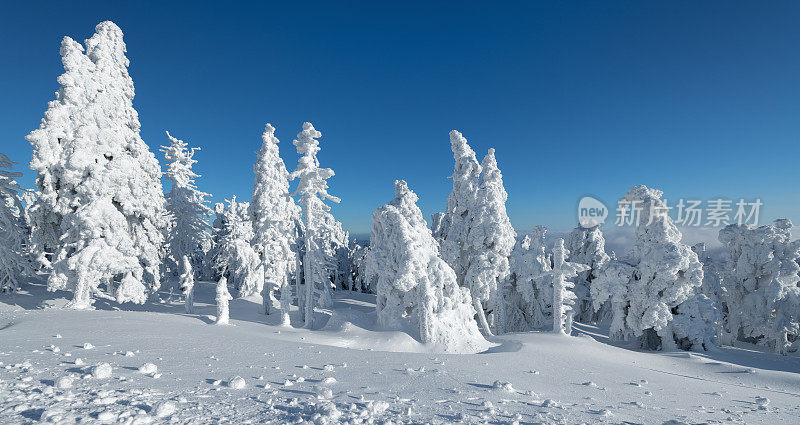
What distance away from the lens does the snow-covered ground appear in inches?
183

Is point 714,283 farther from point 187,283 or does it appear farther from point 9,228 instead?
point 9,228

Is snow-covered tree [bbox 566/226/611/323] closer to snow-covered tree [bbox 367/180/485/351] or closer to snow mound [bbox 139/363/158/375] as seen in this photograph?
snow-covered tree [bbox 367/180/485/351]

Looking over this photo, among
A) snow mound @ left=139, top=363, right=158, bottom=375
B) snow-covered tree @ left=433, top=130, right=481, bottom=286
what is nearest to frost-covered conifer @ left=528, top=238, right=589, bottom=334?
snow-covered tree @ left=433, top=130, right=481, bottom=286

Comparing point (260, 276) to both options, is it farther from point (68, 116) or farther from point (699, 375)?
point (699, 375)

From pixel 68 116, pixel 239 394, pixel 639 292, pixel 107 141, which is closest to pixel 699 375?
pixel 639 292

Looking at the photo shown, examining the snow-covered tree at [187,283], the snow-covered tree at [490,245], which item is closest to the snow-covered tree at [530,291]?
the snow-covered tree at [490,245]

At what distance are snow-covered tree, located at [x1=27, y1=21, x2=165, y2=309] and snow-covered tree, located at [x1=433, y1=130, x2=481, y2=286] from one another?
742 inches

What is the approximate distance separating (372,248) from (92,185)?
14.5 meters

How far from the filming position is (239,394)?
536cm

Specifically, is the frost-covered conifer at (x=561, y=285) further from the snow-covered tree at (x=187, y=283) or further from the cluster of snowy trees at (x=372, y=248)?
the snow-covered tree at (x=187, y=283)

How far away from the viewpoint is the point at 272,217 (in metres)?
26.8

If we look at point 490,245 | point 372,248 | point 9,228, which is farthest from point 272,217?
point 490,245

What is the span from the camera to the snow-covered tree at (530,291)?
2766 centimetres

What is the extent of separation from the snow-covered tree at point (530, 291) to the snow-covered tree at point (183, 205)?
27.7 metres
